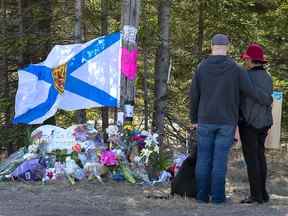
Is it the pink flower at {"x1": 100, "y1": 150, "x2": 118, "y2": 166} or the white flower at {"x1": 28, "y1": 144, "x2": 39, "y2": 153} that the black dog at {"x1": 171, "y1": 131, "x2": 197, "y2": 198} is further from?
the white flower at {"x1": 28, "y1": 144, "x2": 39, "y2": 153}

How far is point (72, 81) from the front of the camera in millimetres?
9664

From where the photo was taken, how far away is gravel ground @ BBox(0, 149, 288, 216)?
6.63 meters

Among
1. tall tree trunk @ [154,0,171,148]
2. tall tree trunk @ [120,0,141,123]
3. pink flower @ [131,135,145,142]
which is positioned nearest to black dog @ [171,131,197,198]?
pink flower @ [131,135,145,142]

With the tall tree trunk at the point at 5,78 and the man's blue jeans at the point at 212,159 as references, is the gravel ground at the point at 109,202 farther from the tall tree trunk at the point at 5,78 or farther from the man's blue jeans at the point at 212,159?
the tall tree trunk at the point at 5,78

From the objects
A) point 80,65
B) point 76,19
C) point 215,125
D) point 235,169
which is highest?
point 76,19

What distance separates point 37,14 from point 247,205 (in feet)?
20.4

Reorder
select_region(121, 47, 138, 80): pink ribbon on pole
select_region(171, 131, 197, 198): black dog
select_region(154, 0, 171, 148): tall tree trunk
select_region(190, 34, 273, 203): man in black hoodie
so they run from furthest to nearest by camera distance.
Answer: select_region(154, 0, 171, 148): tall tree trunk → select_region(121, 47, 138, 80): pink ribbon on pole → select_region(171, 131, 197, 198): black dog → select_region(190, 34, 273, 203): man in black hoodie

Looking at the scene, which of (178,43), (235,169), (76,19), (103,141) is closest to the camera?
Answer: (103,141)

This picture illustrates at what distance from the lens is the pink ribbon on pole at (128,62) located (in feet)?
30.5

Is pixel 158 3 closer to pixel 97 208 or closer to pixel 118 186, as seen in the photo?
pixel 118 186

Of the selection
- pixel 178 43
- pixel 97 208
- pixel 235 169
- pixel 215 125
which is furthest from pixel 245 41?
pixel 97 208

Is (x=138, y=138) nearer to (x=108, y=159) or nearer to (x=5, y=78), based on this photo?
(x=108, y=159)

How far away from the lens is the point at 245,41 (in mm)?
12625

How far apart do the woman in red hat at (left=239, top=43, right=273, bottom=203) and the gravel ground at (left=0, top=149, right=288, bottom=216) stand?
29 cm
